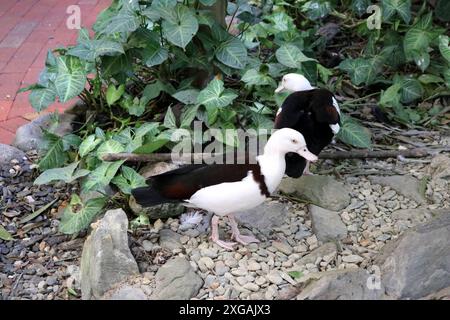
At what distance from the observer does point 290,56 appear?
2.85 m

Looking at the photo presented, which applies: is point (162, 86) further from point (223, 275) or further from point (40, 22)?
point (40, 22)

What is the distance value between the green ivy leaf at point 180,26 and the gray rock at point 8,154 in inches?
39.8

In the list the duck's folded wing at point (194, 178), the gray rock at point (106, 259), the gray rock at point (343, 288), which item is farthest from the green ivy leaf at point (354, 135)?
the gray rock at point (106, 259)

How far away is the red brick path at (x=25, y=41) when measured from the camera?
344 centimetres

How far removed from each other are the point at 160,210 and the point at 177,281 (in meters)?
0.45

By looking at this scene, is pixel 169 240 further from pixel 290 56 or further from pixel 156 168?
pixel 290 56

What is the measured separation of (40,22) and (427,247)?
3.44 m

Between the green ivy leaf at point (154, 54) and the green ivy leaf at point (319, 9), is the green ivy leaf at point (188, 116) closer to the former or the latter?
the green ivy leaf at point (154, 54)

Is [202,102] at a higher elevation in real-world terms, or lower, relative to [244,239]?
higher

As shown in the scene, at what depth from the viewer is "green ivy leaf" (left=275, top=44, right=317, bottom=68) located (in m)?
2.81

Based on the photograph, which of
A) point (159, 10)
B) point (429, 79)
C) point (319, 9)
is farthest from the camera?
point (319, 9)

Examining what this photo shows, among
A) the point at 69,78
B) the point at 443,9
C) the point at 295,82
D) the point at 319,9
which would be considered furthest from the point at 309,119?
the point at 443,9
